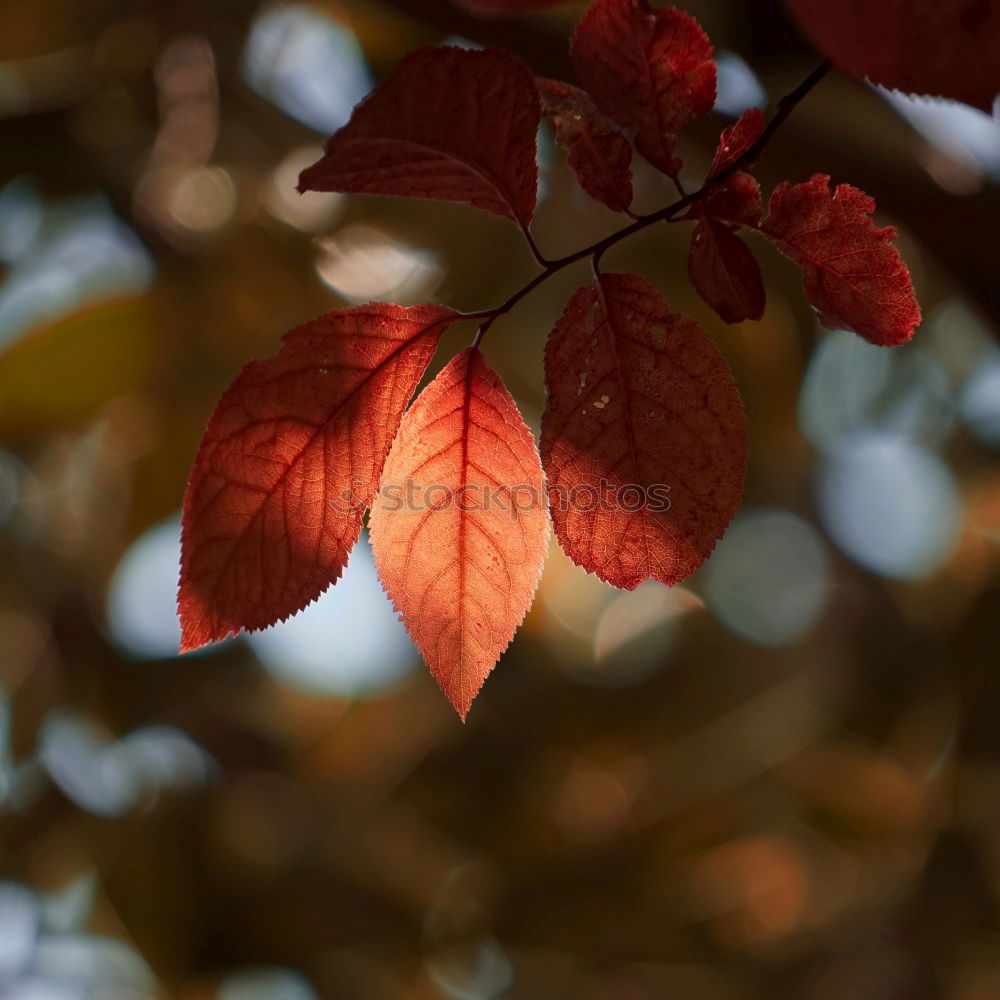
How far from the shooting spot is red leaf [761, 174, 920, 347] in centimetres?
50

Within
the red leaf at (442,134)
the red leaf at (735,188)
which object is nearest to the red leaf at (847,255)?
the red leaf at (735,188)

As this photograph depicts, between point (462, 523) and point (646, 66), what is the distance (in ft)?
0.91

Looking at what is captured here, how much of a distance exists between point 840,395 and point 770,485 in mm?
297

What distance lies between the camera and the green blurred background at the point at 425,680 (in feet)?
7.32

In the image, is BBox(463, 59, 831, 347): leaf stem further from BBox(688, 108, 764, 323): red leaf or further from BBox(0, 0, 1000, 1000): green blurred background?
BBox(0, 0, 1000, 1000): green blurred background

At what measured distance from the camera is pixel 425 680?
2760 mm

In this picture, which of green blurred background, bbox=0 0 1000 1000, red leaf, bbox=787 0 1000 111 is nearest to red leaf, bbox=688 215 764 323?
red leaf, bbox=787 0 1000 111

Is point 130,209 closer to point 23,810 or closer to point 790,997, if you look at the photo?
point 23,810

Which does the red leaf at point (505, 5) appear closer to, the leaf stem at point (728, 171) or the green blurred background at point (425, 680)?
the leaf stem at point (728, 171)

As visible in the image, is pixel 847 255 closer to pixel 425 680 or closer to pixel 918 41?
pixel 918 41

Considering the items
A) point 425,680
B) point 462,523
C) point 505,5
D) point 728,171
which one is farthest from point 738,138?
point 425,680

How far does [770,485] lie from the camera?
258cm

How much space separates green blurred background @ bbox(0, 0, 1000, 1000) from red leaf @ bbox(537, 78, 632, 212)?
60.2 inches

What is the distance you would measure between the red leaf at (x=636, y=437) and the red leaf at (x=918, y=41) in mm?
165
